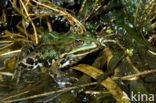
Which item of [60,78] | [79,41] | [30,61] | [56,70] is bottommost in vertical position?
[60,78]

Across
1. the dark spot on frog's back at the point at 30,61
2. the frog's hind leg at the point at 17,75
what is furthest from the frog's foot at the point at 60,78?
the frog's hind leg at the point at 17,75

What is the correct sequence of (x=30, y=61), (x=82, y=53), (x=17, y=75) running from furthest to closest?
(x=30, y=61) → (x=17, y=75) → (x=82, y=53)

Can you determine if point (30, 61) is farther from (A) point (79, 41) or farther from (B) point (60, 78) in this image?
(A) point (79, 41)

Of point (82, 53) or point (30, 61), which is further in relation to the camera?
point (30, 61)

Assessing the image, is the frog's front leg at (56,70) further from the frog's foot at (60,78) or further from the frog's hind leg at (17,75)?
the frog's hind leg at (17,75)

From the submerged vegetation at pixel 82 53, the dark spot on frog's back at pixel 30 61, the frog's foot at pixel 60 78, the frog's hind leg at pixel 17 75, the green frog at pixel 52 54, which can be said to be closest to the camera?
the submerged vegetation at pixel 82 53

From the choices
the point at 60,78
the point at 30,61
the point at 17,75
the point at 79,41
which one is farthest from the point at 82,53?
the point at 17,75

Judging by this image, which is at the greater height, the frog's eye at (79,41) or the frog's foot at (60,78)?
the frog's eye at (79,41)
